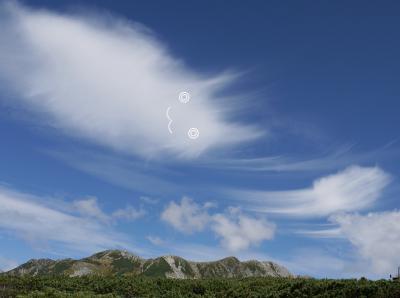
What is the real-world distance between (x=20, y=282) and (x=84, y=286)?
10.8 m

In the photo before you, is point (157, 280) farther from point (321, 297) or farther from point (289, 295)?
point (321, 297)

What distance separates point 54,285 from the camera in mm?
81438

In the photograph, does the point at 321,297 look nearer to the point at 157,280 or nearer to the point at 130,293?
the point at 130,293

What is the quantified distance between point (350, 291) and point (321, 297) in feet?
11.9

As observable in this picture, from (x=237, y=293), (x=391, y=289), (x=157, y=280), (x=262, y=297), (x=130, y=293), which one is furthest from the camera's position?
(x=157, y=280)

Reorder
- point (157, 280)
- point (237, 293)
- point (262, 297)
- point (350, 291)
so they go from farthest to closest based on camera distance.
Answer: point (157, 280) → point (237, 293) → point (262, 297) → point (350, 291)

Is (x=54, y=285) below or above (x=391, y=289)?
above

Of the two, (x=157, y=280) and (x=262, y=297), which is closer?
(x=262, y=297)

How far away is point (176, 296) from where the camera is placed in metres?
72.5

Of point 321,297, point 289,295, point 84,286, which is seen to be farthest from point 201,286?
point 321,297

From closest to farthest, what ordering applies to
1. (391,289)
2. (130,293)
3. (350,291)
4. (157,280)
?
1. (391,289)
2. (350,291)
3. (130,293)
4. (157,280)

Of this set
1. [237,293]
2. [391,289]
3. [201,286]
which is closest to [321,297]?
[391,289]

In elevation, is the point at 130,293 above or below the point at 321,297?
above

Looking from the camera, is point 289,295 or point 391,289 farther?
point 289,295
